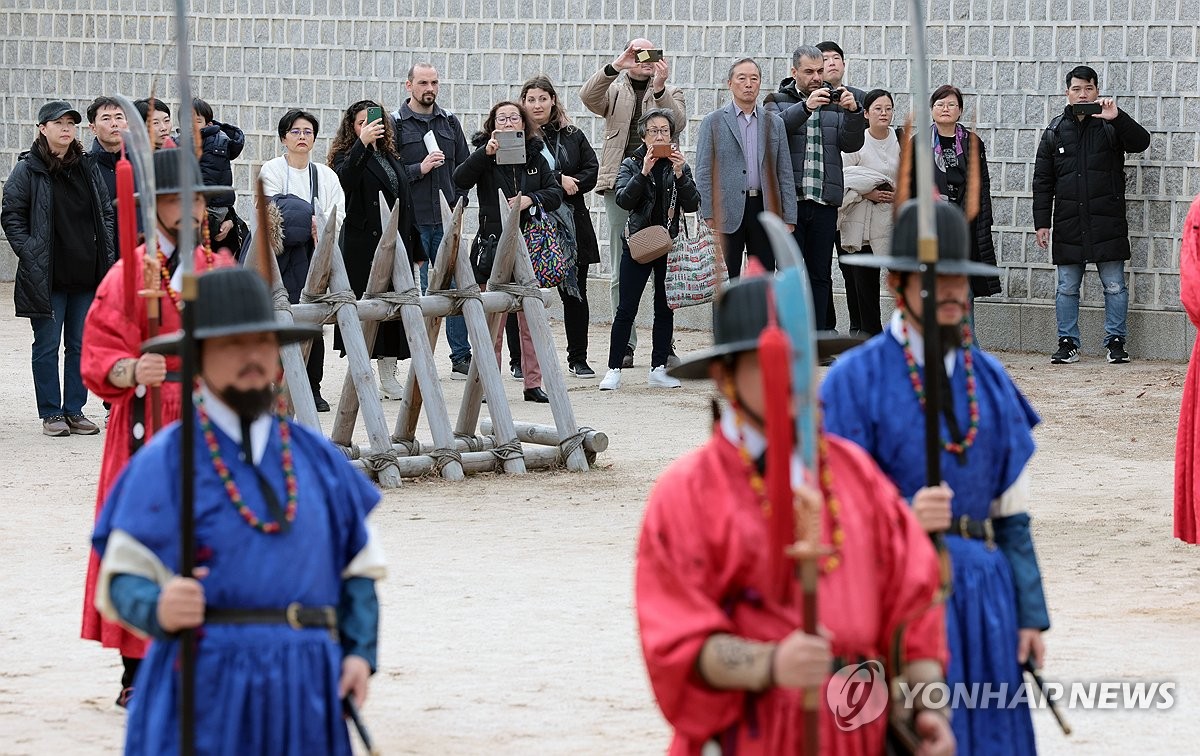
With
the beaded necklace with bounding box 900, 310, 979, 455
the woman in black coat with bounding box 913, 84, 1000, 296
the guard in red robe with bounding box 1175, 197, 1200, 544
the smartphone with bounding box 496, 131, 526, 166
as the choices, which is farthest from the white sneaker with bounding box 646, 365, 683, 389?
the beaded necklace with bounding box 900, 310, 979, 455

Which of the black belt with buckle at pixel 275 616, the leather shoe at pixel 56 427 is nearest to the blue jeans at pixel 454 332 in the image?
the leather shoe at pixel 56 427

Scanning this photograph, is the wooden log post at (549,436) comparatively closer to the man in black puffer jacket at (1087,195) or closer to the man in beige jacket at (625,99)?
the man in beige jacket at (625,99)

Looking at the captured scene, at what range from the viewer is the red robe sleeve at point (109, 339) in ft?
19.2

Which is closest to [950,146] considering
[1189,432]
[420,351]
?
[420,351]

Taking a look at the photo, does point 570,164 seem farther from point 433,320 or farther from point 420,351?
point 420,351

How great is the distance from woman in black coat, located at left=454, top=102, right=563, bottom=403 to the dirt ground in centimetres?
131

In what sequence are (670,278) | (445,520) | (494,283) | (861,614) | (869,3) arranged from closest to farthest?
(861,614) < (445,520) < (494,283) < (670,278) < (869,3)

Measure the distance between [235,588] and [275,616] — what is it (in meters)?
0.10

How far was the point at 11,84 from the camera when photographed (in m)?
20.5

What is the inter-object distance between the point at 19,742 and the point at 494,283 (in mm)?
5066

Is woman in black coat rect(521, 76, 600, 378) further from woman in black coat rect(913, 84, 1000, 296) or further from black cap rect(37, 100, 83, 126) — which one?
black cap rect(37, 100, 83, 126)

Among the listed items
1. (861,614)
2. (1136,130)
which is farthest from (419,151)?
(861,614)

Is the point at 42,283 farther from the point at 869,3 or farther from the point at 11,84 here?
the point at 11,84

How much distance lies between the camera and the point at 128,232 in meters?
5.75
